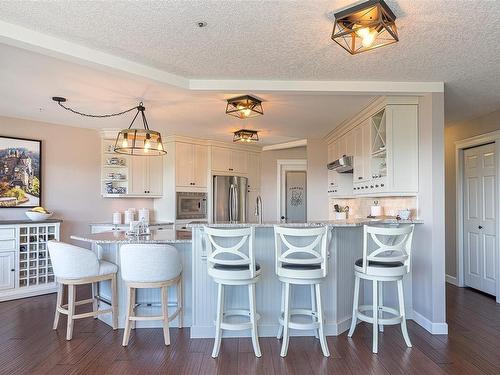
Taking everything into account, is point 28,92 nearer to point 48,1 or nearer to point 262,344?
point 48,1

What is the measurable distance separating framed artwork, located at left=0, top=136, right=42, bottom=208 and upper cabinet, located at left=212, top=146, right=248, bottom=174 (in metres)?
2.93

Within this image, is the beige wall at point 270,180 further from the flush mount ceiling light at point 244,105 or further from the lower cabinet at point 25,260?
the lower cabinet at point 25,260

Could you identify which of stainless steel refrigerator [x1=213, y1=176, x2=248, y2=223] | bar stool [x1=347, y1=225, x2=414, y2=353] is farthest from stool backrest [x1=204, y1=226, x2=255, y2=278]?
stainless steel refrigerator [x1=213, y1=176, x2=248, y2=223]

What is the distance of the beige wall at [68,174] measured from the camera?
5051mm

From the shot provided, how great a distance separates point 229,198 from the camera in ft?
22.5

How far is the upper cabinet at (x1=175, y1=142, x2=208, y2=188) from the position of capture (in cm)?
618

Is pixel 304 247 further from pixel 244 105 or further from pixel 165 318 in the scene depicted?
pixel 244 105

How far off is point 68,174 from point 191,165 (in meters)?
2.03

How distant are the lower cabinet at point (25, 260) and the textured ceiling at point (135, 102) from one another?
160 cm

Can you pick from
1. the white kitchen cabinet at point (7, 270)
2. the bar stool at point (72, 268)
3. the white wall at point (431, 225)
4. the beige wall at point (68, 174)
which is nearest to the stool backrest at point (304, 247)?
the white wall at point (431, 225)

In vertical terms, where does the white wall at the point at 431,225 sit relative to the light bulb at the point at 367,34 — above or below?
below

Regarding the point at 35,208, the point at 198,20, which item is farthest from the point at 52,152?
the point at 198,20

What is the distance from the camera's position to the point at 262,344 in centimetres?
307

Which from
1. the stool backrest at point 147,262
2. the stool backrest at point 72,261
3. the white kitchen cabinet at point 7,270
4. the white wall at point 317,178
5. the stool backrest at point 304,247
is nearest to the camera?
the stool backrest at point 304,247
